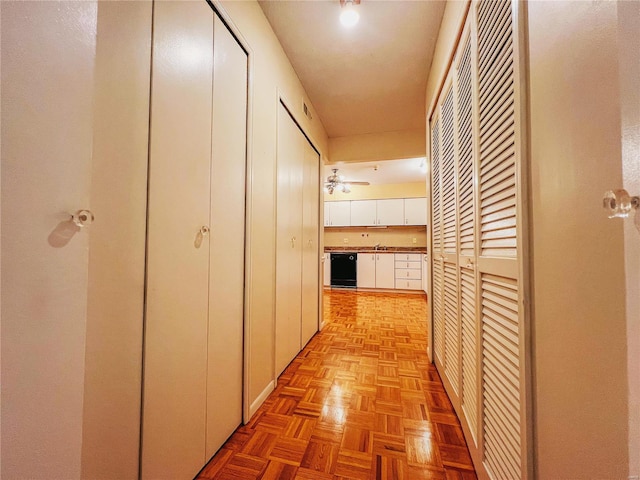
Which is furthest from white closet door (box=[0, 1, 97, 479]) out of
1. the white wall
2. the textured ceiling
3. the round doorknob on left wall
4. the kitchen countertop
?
the kitchen countertop

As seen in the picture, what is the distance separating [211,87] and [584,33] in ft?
4.23

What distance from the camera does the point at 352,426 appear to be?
1.47 metres

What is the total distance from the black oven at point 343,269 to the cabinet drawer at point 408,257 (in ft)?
3.21

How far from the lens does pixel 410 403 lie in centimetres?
170

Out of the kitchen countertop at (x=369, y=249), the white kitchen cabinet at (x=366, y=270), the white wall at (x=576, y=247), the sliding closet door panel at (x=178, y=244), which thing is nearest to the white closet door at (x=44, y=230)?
the sliding closet door panel at (x=178, y=244)

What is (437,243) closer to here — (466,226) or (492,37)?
(466,226)

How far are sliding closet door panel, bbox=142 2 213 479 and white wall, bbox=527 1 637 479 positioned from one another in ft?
3.84

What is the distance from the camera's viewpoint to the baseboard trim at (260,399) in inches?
61.4

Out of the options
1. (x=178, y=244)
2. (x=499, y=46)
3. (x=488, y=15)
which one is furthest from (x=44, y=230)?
(x=488, y=15)

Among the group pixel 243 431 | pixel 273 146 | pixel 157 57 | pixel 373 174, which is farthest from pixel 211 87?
pixel 373 174

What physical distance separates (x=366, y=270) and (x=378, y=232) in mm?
1192

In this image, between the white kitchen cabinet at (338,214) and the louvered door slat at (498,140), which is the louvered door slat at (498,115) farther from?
the white kitchen cabinet at (338,214)

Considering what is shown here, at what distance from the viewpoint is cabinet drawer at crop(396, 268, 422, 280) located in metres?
5.75

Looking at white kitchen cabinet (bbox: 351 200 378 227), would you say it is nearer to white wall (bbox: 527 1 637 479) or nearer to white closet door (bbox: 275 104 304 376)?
white closet door (bbox: 275 104 304 376)
